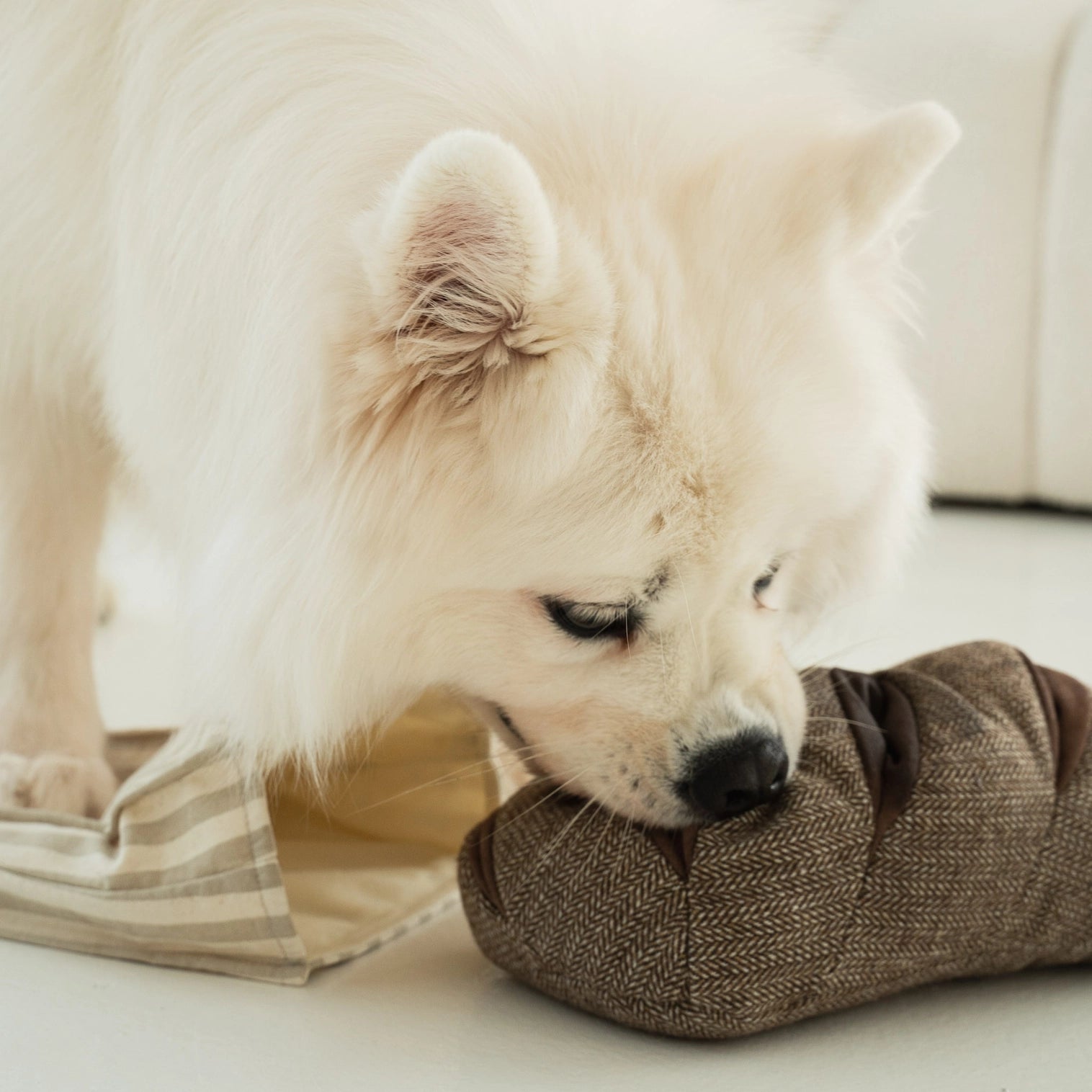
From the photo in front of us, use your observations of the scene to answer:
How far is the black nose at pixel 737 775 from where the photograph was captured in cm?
132

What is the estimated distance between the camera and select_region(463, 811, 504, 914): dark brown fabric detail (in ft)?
4.54

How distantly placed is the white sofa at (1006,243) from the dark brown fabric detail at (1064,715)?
8.28 feet

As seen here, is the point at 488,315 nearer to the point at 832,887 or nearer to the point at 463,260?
the point at 463,260

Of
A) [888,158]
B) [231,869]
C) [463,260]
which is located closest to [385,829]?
[231,869]

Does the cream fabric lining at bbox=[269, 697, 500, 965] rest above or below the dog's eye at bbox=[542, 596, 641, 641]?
below

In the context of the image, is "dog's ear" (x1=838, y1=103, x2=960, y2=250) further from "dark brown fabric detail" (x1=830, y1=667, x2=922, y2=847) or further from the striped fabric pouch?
the striped fabric pouch

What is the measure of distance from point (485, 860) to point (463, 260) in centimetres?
63

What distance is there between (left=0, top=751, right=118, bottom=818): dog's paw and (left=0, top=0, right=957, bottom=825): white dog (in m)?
0.32

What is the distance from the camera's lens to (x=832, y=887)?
1.25 m

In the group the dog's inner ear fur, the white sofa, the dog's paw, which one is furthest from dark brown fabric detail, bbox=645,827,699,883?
the white sofa

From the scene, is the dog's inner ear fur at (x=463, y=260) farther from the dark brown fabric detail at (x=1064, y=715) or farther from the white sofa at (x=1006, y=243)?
the white sofa at (x=1006, y=243)

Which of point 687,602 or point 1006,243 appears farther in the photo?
point 1006,243

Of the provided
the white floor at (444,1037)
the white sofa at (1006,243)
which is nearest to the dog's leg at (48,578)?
the white floor at (444,1037)

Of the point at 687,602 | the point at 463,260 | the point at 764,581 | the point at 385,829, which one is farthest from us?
the point at 385,829
